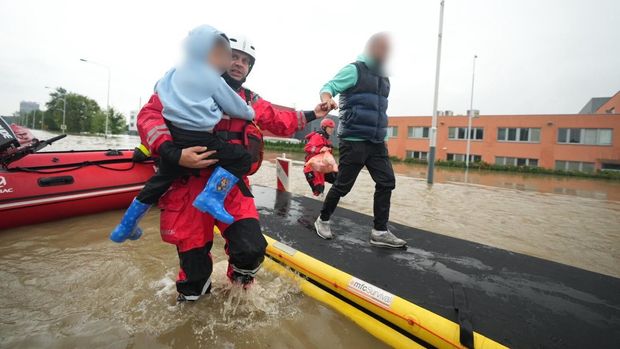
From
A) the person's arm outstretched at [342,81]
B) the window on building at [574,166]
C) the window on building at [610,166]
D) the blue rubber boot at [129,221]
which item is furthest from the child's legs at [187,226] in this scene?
the window on building at [610,166]

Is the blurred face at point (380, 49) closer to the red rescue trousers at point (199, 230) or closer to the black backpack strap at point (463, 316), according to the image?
the red rescue trousers at point (199, 230)

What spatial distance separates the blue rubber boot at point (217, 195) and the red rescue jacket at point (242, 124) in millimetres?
265

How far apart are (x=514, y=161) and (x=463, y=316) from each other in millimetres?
33257

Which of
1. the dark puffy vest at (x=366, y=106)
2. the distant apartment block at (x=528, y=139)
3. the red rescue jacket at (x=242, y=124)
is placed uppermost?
the distant apartment block at (x=528, y=139)

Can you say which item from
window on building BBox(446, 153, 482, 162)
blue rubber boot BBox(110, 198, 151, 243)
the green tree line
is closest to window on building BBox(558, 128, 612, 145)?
window on building BBox(446, 153, 482, 162)

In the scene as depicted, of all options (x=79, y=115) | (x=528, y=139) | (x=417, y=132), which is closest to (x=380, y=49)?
(x=528, y=139)

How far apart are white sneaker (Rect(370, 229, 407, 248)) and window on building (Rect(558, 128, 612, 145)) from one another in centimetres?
3243

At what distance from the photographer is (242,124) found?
7.06 feet

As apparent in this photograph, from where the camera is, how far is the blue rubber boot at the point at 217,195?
72.8 inches

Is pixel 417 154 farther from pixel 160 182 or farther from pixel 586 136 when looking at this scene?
pixel 160 182

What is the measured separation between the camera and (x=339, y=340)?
6.75 feet

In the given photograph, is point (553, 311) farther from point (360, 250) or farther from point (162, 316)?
point (162, 316)

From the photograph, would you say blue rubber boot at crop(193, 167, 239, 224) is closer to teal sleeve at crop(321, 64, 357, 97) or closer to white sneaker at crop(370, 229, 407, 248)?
teal sleeve at crop(321, 64, 357, 97)

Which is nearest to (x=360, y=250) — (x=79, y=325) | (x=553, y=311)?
(x=553, y=311)
